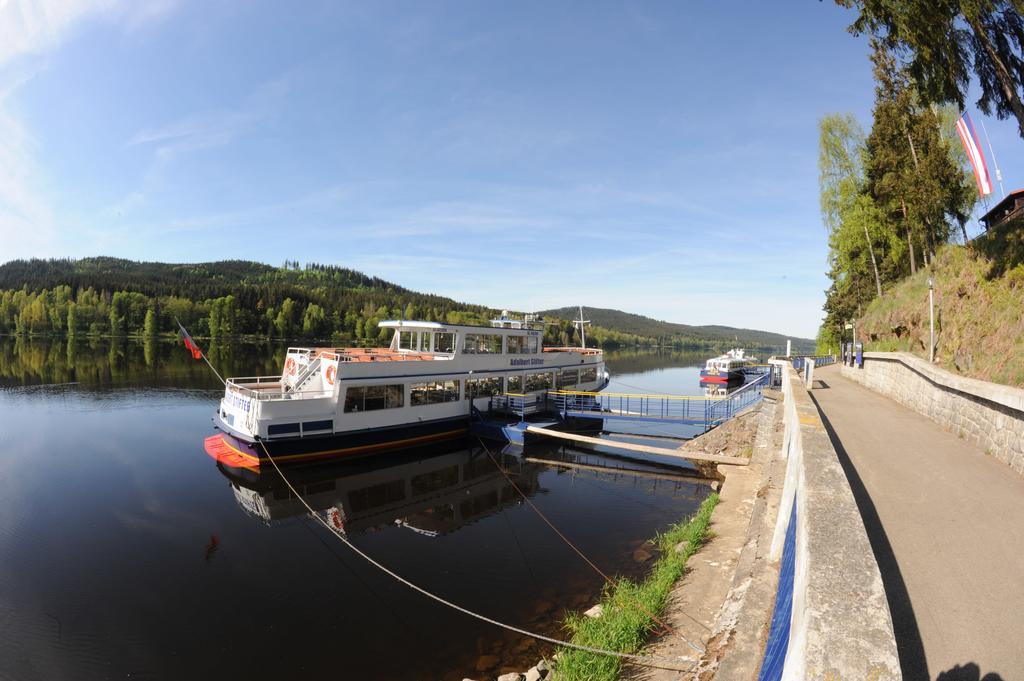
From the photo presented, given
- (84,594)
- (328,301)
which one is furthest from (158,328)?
(84,594)

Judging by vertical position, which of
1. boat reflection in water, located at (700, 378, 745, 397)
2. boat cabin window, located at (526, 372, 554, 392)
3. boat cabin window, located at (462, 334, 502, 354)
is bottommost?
boat reflection in water, located at (700, 378, 745, 397)

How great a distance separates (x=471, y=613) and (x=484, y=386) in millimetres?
16329

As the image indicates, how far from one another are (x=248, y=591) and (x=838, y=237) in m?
42.6

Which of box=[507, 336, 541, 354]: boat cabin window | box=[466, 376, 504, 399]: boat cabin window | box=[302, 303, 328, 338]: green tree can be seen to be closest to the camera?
box=[466, 376, 504, 399]: boat cabin window

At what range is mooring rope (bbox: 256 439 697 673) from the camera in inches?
263

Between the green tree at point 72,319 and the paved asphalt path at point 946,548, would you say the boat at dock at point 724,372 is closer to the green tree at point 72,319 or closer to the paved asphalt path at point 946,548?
the paved asphalt path at point 946,548

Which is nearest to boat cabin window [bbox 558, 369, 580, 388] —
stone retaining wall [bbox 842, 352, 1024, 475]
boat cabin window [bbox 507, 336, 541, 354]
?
boat cabin window [bbox 507, 336, 541, 354]

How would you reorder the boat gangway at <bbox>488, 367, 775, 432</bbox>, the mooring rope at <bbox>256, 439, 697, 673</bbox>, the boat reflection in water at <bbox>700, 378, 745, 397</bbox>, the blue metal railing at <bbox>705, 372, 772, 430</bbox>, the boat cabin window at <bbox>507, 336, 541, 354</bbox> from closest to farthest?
1. the mooring rope at <bbox>256, 439, 697, 673</bbox>
2. the blue metal railing at <bbox>705, 372, 772, 430</bbox>
3. the boat gangway at <bbox>488, 367, 775, 432</bbox>
4. the boat cabin window at <bbox>507, 336, 541, 354</bbox>
5. the boat reflection in water at <bbox>700, 378, 745, 397</bbox>

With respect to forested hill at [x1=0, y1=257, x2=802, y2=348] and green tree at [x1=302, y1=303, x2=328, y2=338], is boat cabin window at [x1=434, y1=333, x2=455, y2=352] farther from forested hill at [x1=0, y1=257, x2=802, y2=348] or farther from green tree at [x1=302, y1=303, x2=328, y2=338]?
green tree at [x1=302, y1=303, x2=328, y2=338]

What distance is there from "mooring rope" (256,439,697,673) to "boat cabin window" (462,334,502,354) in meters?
10.2

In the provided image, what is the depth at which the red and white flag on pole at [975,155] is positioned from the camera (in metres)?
15.3

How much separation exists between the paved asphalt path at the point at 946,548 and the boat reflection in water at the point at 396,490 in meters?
10.4

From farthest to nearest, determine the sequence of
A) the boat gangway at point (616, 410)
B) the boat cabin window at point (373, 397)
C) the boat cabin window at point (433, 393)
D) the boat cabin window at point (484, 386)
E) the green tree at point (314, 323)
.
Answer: the green tree at point (314, 323), the boat cabin window at point (484, 386), the boat gangway at point (616, 410), the boat cabin window at point (433, 393), the boat cabin window at point (373, 397)

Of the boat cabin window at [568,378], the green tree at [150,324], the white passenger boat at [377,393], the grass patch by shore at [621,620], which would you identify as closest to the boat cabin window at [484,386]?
the white passenger boat at [377,393]
